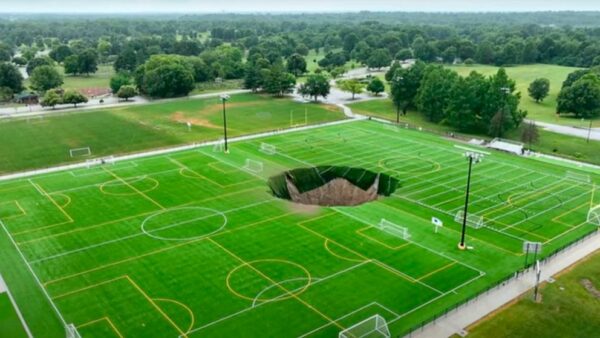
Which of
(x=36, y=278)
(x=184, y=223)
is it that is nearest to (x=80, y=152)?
(x=184, y=223)

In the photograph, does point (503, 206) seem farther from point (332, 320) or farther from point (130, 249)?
point (130, 249)

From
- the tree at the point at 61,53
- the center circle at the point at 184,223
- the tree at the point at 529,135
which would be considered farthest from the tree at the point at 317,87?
the tree at the point at 61,53

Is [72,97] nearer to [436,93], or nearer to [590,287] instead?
[436,93]

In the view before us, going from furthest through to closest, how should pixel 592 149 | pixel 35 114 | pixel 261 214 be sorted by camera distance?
pixel 35 114 < pixel 592 149 < pixel 261 214

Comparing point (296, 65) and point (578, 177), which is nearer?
point (578, 177)

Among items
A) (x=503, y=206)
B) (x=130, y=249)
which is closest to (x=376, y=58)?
(x=503, y=206)

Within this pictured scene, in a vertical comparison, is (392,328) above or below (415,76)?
below

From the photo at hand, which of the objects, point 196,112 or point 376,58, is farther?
point 376,58
